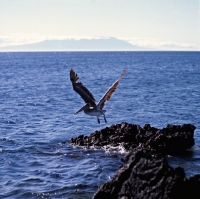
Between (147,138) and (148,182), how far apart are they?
1305 cm

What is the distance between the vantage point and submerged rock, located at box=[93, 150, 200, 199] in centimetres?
1268

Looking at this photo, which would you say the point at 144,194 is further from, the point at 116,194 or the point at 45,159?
the point at 45,159

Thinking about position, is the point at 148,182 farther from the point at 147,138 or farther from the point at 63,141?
the point at 63,141

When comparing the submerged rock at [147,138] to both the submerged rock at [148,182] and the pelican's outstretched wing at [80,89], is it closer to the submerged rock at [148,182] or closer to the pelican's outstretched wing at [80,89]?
the pelican's outstretched wing at [80,89]

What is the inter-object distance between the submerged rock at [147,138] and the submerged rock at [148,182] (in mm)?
11194

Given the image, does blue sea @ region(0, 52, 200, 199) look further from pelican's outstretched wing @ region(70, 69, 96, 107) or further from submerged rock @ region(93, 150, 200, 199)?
submerged rock @ region(93, 150, 200, 199)

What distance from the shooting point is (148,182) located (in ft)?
42.8

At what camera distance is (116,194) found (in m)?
13.9

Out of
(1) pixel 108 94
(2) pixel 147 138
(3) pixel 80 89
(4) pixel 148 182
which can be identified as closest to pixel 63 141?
(2) pixel 147 138

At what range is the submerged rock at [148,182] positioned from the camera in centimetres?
1268

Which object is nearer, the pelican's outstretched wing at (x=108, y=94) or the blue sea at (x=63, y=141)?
the pelican's outstretched wing at (x=108, y=94)

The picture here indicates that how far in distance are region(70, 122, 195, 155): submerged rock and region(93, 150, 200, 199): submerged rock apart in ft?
36.7

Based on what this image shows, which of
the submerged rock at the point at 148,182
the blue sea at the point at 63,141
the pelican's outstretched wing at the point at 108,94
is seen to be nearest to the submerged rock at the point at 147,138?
the blue sea at the point at 63,141

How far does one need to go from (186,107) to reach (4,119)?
62.9 ft
